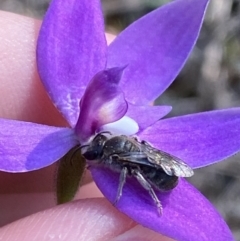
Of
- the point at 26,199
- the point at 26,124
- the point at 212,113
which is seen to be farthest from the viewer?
the point at 26,199

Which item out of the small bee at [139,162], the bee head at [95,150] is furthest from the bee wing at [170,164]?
the bee head at [95,150]

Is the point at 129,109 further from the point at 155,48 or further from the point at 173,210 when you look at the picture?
the point at 173,210

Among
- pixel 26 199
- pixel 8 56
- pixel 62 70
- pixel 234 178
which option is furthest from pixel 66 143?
pixel 234 178

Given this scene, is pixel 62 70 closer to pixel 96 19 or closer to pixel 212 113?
pixel 96 19

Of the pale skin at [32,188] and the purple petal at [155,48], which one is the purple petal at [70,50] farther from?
the pale skin at [32,188]

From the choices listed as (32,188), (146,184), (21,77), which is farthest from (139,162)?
(32,188)

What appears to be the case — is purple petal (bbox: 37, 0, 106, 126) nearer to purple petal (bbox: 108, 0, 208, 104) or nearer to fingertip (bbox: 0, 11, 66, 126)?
purple petal (bbox: 108, 0, 208, 104)
